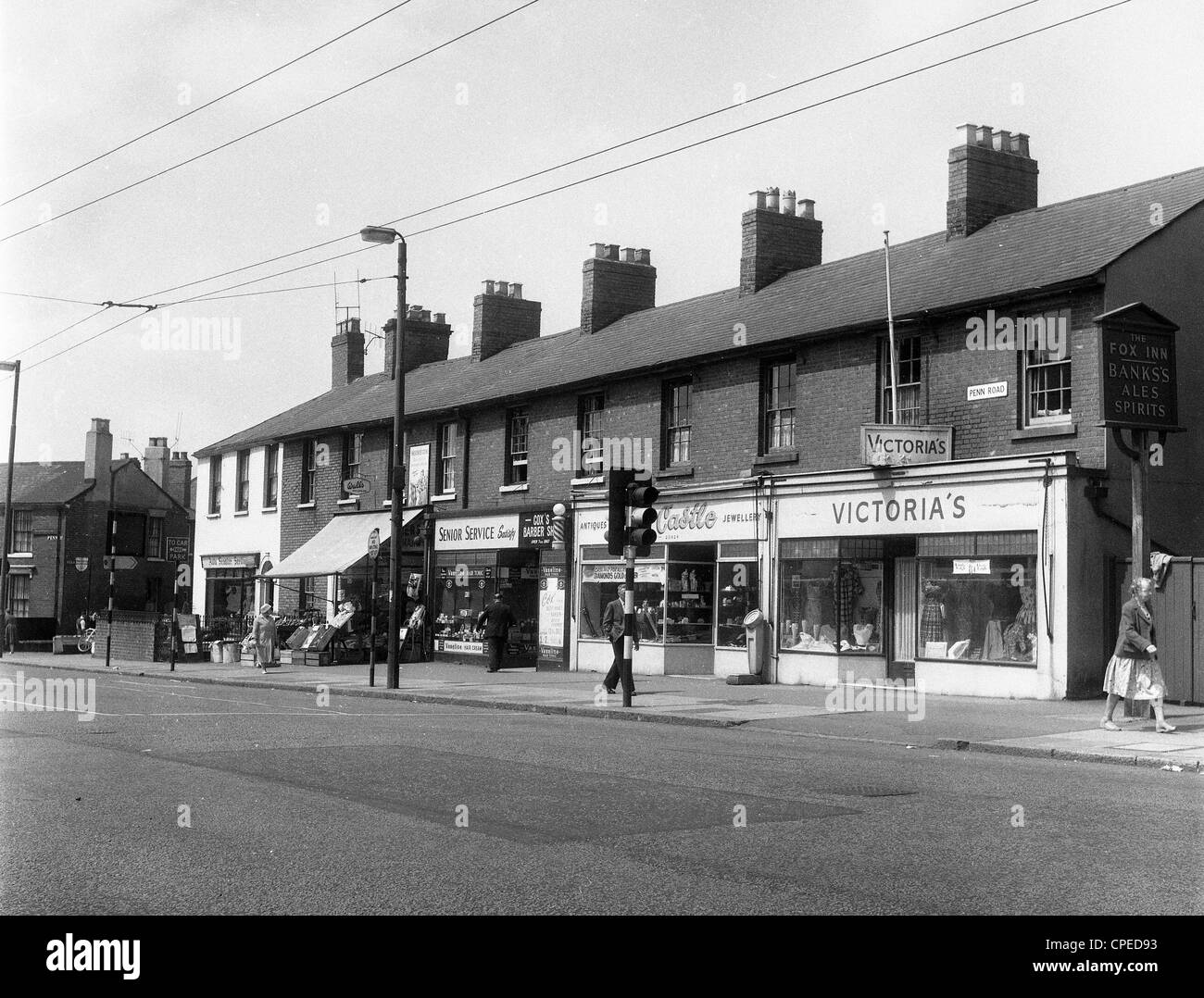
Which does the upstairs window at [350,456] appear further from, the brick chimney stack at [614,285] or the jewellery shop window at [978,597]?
the jewellery shop window at [978,597]

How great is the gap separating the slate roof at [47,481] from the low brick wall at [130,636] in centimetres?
2117

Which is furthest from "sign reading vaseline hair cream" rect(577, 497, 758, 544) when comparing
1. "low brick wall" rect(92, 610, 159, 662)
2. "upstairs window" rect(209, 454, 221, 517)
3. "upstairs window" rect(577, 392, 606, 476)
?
"upstairs window" rect(209, 454, 221, 517)

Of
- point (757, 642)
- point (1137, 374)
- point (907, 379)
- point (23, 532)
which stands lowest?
point (757, 642)

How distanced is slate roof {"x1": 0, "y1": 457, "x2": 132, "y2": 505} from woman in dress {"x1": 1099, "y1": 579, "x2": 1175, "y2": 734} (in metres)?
53.9

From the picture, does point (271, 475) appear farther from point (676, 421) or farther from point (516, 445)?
point (676, 421)

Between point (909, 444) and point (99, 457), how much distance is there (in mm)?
49226

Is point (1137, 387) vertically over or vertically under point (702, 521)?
over

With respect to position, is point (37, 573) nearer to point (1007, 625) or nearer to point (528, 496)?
point (528, 496)

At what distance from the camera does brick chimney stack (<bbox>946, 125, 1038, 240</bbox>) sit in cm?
2491

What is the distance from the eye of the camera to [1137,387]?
17.3m

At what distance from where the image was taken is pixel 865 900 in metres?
6.62

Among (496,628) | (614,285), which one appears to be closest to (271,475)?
(614,285)

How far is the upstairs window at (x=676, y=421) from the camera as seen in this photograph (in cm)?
2765

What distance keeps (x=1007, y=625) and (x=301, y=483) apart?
25.0 m
